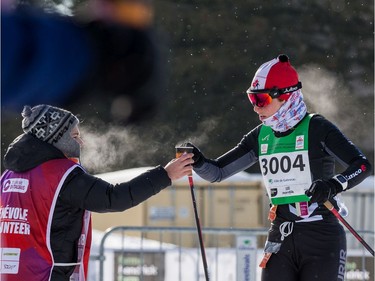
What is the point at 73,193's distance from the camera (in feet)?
16.7

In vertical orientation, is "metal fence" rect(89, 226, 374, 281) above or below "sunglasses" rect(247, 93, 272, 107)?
below

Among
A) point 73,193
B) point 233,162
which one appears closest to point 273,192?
point 233,162

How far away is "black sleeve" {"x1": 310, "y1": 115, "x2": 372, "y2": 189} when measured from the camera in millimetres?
5414

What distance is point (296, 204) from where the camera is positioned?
5559 millimetres

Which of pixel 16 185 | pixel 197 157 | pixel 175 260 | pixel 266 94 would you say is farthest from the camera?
pixel 175 260

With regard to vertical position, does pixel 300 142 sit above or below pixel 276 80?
below

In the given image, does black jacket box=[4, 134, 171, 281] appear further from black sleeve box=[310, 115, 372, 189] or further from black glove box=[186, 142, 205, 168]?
black sleeve box=[310, 115, 372, 189]

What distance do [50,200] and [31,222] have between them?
6.0 inches

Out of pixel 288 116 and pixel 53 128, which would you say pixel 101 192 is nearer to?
pixel 53 128

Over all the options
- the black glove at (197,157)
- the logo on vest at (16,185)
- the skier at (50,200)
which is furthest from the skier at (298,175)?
the logo on vest at (16,185)

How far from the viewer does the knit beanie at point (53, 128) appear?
17.2ft

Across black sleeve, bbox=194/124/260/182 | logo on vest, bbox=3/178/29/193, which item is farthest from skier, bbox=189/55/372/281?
logo on vest, bbox=3/178/29/193

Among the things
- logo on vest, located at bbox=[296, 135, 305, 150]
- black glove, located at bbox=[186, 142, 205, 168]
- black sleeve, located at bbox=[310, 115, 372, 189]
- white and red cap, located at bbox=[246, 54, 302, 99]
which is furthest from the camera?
black glove, located at bbox=[186, 142, 205, 168]

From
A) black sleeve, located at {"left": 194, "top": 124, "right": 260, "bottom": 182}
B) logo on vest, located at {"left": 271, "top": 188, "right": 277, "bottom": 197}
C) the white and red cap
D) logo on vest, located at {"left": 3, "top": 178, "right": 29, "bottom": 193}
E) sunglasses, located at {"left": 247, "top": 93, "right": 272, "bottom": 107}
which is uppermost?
the white and red cap
